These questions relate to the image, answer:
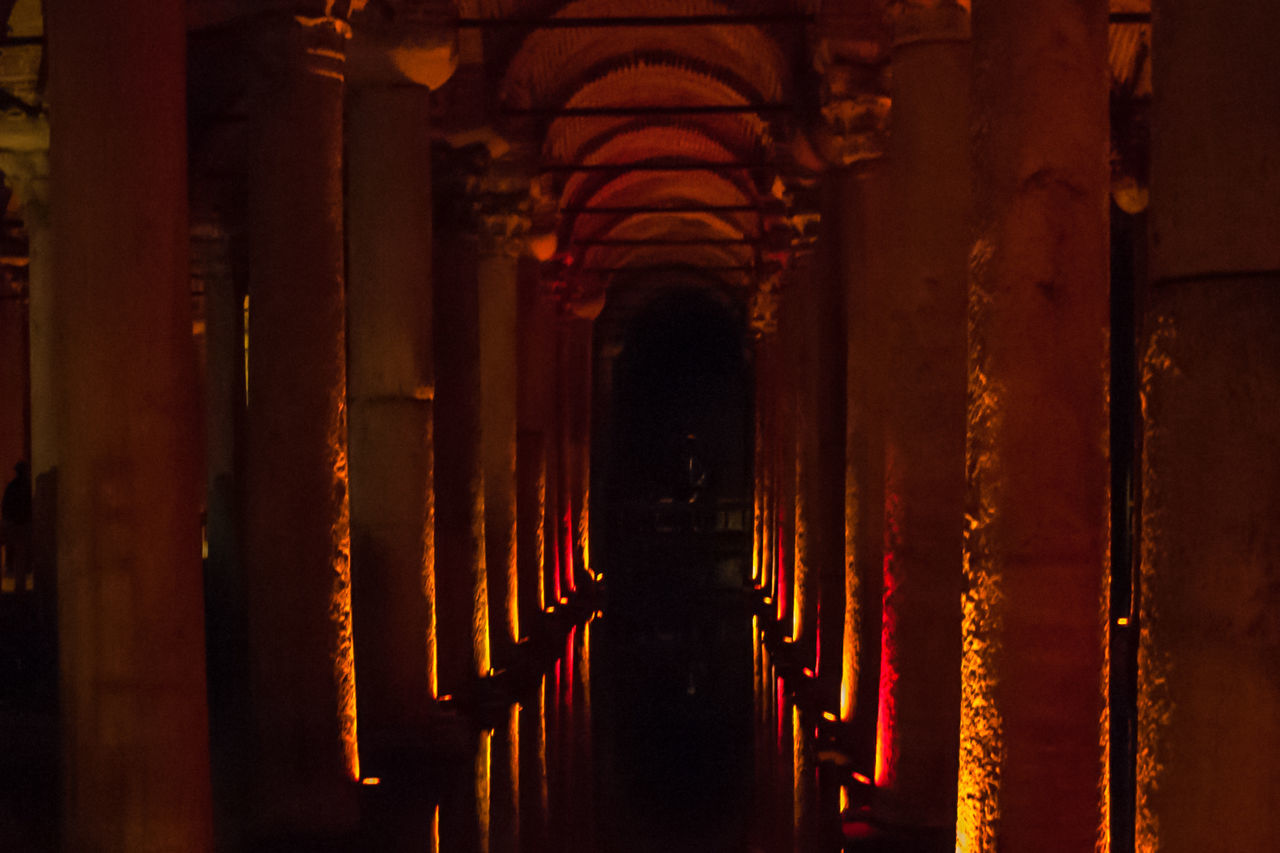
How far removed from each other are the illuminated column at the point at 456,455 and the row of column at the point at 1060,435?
3.98 m

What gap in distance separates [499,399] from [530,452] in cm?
277

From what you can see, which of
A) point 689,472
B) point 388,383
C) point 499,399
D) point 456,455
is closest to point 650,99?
point 499,399

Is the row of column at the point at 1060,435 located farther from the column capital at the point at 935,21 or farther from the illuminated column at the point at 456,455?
the illuminated column at the point at 456,455

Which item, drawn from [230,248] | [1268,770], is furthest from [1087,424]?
[230,248]

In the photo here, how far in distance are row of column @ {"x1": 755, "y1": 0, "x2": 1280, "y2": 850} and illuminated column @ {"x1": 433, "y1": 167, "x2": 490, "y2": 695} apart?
3.98 metres

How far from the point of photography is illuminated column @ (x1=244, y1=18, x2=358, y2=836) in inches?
294

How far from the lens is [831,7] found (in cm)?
982

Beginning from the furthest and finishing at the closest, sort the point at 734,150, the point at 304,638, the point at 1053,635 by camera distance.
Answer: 1. the point at 734,150
2. the point at 304,638
3. the point at 1053,635

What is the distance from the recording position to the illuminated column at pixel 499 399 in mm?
14977

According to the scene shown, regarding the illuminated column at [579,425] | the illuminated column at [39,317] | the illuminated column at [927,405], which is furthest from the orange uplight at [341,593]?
the illuminated column at [579,425]

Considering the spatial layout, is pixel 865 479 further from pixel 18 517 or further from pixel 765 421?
pixel 765 421

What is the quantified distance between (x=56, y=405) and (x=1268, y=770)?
4133 millimetres

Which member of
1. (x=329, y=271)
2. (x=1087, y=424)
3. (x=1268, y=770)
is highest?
(x=329, y=271)

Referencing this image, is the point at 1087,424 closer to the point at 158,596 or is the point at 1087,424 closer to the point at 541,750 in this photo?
the point at 158,596
